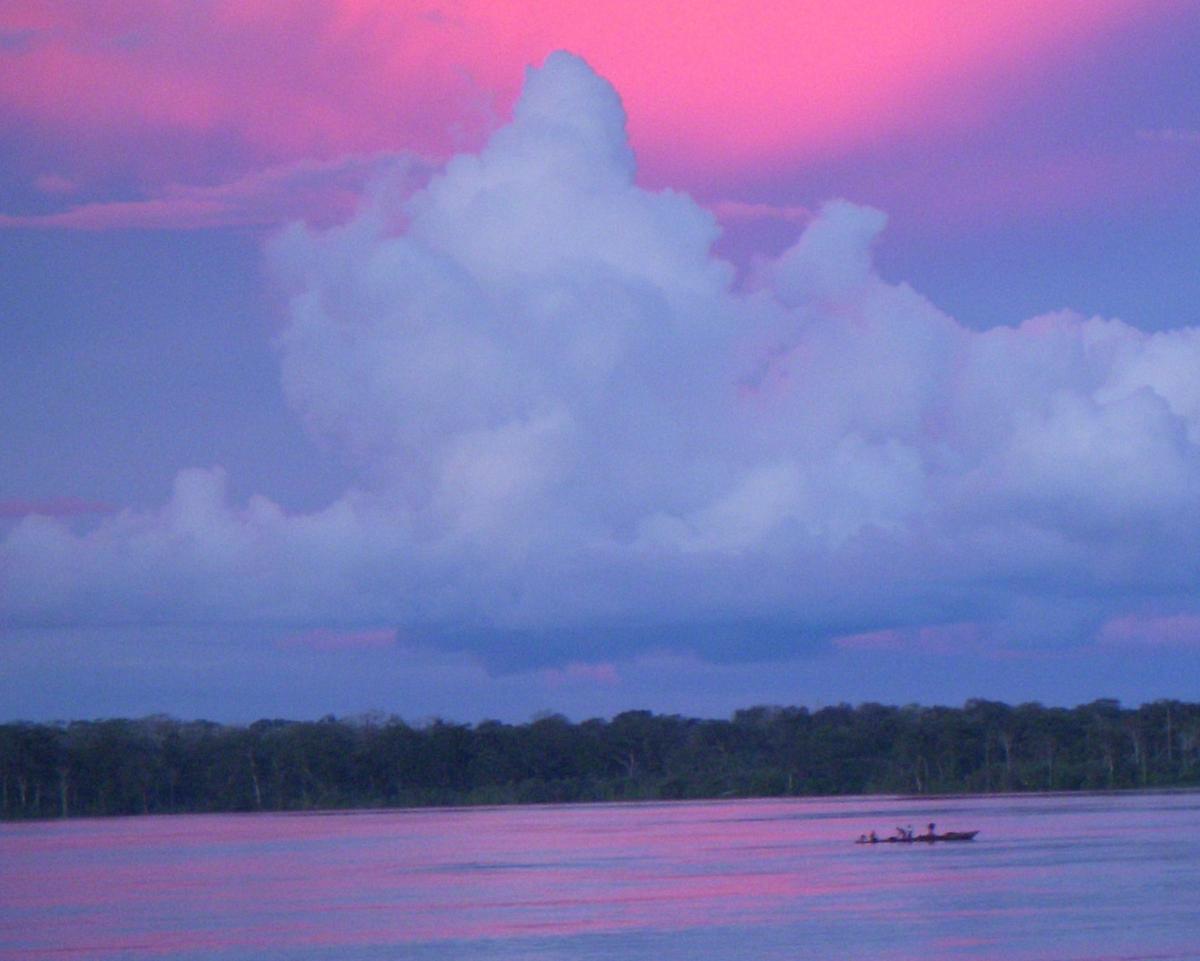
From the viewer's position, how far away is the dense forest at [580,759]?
117m

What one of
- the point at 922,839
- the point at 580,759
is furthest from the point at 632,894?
the point at 580,759

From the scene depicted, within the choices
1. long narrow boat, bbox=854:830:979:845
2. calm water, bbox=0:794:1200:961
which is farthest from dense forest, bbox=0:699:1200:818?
long narrow boat, bbox=854:830:979:845

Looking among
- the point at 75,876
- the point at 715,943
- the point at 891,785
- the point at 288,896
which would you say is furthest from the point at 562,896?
the point at 891,785

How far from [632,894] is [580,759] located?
81.4 m

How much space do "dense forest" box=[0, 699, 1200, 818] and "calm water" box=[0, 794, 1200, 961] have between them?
30.0 m

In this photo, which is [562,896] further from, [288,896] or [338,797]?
[338,797]

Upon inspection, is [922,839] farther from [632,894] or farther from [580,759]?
[580,759]

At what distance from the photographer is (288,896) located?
5188 centimetres

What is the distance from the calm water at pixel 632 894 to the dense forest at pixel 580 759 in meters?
30.0

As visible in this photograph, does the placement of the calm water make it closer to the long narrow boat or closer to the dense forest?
the long narrow boat

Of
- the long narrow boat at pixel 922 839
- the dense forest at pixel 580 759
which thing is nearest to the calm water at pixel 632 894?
the long narrow boat at pixel 922 839

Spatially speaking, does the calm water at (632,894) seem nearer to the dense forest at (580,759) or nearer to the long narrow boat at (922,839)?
the long narrow boat at (922,839)

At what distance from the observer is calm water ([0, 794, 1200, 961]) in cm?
3725

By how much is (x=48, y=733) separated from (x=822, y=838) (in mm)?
59219
